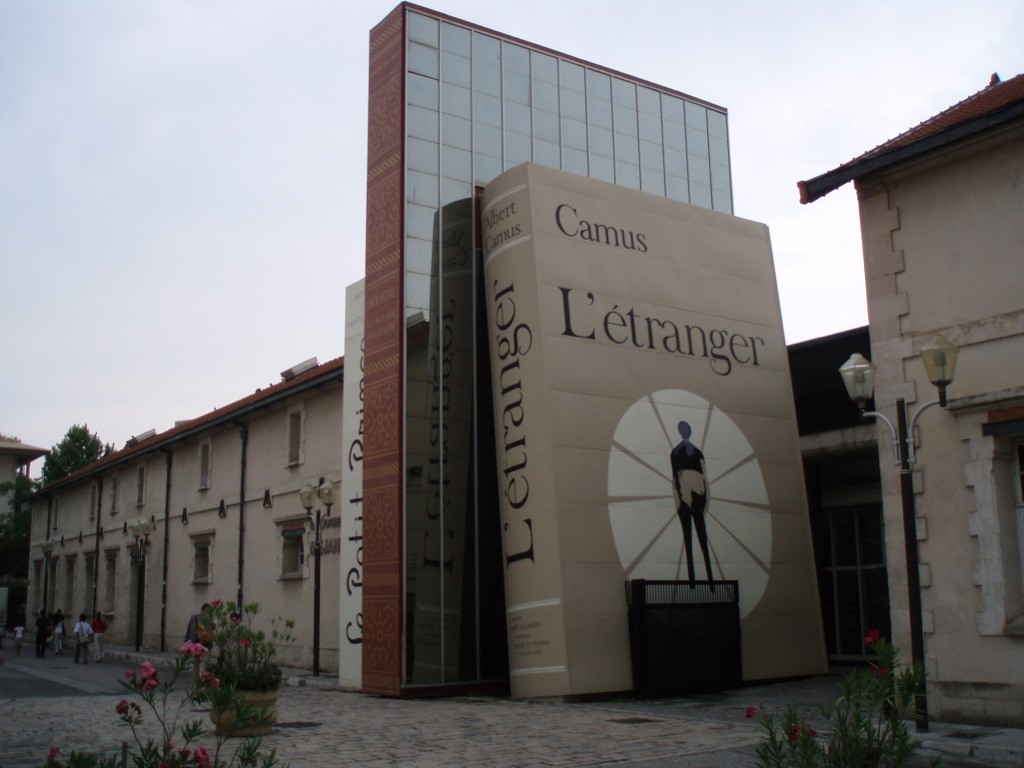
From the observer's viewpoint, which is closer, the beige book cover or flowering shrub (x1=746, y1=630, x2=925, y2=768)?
flowering shrub (x1=746, y1=630, x2=925, y2=768)

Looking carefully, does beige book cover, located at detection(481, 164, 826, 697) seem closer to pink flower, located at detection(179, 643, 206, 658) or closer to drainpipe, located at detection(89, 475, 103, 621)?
pink flower, located at detection(179, 643, 206, 658)

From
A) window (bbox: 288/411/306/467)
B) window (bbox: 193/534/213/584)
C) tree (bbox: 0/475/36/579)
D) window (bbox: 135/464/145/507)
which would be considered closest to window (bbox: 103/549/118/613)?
window (bbox: 135/464/145/507)

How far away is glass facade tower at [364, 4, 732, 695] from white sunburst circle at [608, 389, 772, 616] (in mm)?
2423

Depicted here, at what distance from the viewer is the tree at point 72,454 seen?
231ft

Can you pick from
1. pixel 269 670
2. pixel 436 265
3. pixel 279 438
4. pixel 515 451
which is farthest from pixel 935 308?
pixel 279 438

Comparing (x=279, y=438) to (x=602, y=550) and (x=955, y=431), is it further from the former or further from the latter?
(x=955, y=431)

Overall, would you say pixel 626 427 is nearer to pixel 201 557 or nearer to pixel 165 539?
pixel 201 557

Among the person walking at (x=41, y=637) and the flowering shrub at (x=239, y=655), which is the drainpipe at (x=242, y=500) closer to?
the person walking at (x=41, y=637)

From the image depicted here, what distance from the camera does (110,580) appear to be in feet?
126

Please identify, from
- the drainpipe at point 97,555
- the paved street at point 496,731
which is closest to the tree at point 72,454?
the drainpipe at point 97,555

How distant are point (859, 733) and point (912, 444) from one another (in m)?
5.81

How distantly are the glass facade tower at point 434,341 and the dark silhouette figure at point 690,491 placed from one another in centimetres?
302

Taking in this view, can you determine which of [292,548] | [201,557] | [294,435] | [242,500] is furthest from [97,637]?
[294,435]

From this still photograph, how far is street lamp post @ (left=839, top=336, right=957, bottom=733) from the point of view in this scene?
10555mm
